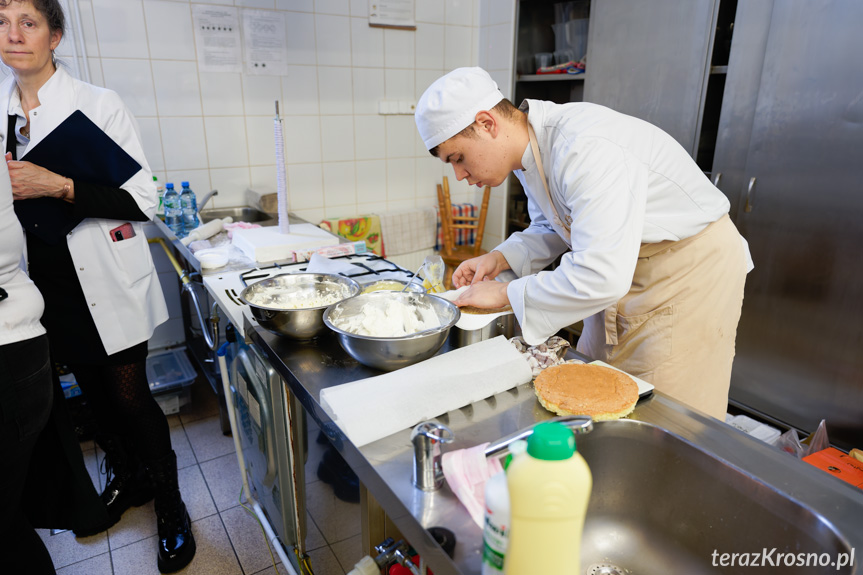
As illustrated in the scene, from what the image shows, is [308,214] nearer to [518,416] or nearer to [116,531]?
[116,531]

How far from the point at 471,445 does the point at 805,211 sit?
6.05 ft

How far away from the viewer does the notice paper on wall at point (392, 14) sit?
306 cm

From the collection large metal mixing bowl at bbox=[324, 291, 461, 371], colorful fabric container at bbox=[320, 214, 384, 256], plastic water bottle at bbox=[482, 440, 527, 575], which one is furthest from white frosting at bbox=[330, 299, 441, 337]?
colorful fabric container at bbox=[320, 214, 384, 256]

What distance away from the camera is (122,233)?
1712mm

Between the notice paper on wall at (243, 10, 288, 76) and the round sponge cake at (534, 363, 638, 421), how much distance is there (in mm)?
2420

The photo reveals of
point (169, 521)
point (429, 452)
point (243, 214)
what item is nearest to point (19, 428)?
point (169, 521)

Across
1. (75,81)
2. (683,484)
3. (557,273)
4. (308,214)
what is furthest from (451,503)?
(308,214)

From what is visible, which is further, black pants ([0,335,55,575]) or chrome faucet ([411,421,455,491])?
black pants ([0,335,55,575])

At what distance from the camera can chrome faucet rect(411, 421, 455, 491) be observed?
31.9 inches

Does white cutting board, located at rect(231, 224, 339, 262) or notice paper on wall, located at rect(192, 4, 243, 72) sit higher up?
notice paper on wall, located at rect(192, 4, 243, 72)

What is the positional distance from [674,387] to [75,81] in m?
1.92

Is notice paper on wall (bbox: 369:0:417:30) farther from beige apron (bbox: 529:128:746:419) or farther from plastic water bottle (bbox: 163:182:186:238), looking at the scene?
beige apron (bbox: 529:128:746:419)

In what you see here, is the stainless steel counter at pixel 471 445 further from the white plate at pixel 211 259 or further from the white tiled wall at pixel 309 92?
the white tiled wall at pixel 309 92

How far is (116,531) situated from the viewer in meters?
1.97
